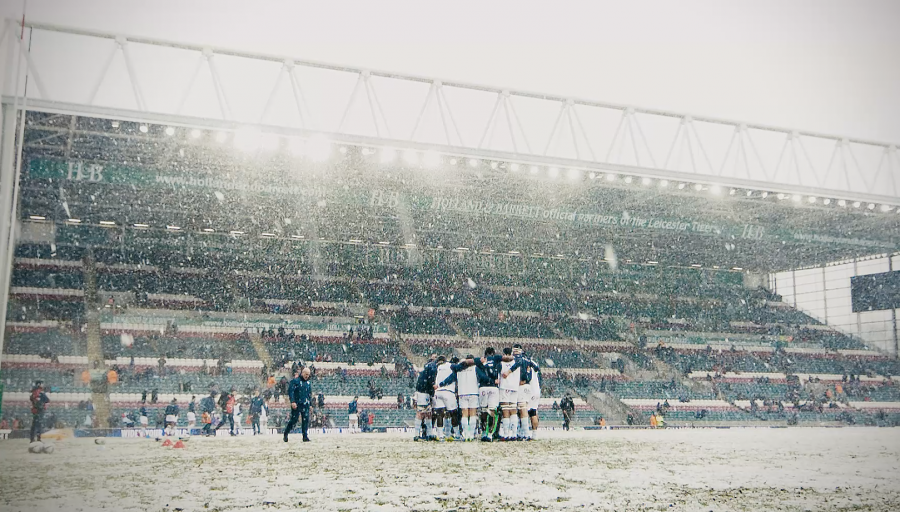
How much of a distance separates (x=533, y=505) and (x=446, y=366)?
758cm

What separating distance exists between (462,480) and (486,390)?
5.85 meters

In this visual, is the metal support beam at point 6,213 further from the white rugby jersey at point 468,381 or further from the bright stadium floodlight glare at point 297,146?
the bright stadium floodlight glare at point 297,146

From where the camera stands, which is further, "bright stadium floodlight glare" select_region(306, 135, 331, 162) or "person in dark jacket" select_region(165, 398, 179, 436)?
"bright stadium floodlight glare" select_region(306, 135, 331, 162)

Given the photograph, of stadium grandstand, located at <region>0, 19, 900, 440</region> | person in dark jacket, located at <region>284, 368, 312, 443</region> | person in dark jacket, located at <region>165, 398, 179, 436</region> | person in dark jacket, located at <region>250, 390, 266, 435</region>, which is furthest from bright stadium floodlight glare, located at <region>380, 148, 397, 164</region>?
person in dark jacket, located at <region>284, 368, 312, 443</region>

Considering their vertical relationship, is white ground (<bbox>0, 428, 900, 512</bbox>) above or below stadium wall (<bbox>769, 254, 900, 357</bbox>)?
below

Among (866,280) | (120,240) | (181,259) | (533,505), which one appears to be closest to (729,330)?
(866,280)

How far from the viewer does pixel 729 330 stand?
1559 inches

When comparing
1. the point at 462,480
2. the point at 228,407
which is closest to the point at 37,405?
the point at 228,407

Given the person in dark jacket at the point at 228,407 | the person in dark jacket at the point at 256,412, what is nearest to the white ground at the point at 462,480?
the person in dark jacket at the point at 228,407

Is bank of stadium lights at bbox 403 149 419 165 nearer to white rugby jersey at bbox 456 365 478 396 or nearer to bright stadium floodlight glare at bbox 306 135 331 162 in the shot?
bright stadium floodlight glare at bbox 306 135 331 162

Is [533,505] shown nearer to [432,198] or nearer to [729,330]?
[432,198]

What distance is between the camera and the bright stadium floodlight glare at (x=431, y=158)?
2618 cm

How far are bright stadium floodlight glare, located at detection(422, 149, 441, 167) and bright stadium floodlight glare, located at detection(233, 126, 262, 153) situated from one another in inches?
238

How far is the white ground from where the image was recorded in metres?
6.03
